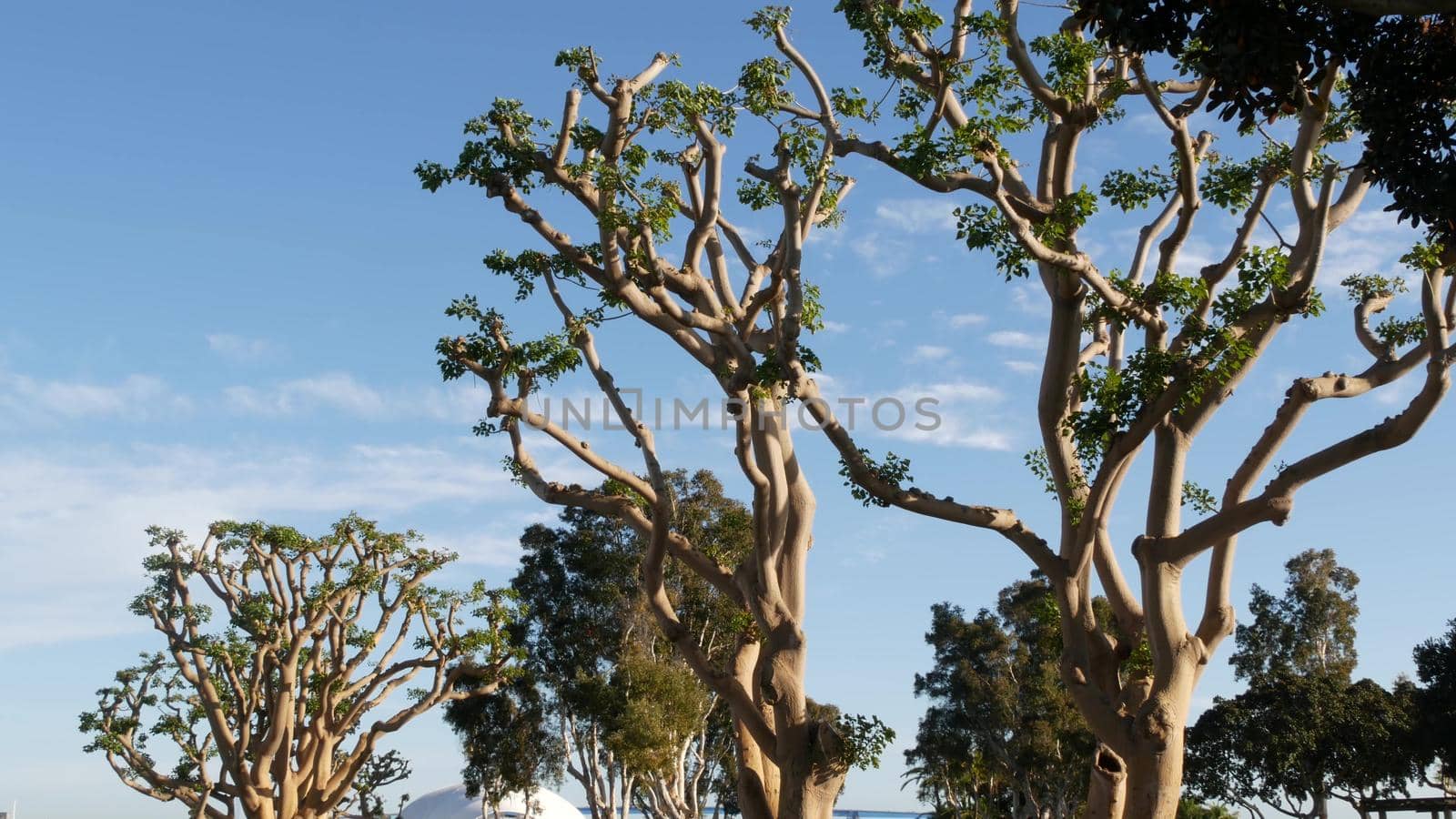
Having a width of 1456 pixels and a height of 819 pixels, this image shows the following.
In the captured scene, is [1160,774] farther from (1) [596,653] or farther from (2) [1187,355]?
(1) [596,653]

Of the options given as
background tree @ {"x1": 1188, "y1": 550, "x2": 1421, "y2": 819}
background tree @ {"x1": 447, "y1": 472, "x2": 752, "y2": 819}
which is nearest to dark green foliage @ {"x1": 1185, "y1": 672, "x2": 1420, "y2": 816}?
background tree @ {"x1": 1188, "y1": 550, "x2": 1421, "y2": 819}

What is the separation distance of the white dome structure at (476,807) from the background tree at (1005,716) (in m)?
13.2

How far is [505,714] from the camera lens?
3369 centimetres

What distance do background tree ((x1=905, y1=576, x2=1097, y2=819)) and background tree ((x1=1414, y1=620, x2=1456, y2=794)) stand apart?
8.68 meters

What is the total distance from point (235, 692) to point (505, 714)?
1179 cm

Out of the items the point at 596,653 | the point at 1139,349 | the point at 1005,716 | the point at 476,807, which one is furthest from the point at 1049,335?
the point at 476,807

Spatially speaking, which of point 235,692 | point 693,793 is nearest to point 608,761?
point 693,793

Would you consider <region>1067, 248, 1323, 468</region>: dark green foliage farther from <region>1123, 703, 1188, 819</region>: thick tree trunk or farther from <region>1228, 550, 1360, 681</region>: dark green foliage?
<region>1228, 550, 1360, 681</region>: dark green foliage

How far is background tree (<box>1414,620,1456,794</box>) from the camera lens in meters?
31.3

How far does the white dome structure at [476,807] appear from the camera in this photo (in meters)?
40.3

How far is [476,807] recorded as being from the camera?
149 ft

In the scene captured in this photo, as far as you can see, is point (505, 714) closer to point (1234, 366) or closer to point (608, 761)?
point (608, 761)

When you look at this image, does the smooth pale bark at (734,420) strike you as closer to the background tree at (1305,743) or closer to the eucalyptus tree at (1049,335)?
the eucalyptus tree at (1049,335)

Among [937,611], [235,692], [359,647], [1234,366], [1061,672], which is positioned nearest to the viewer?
[1234,366]
